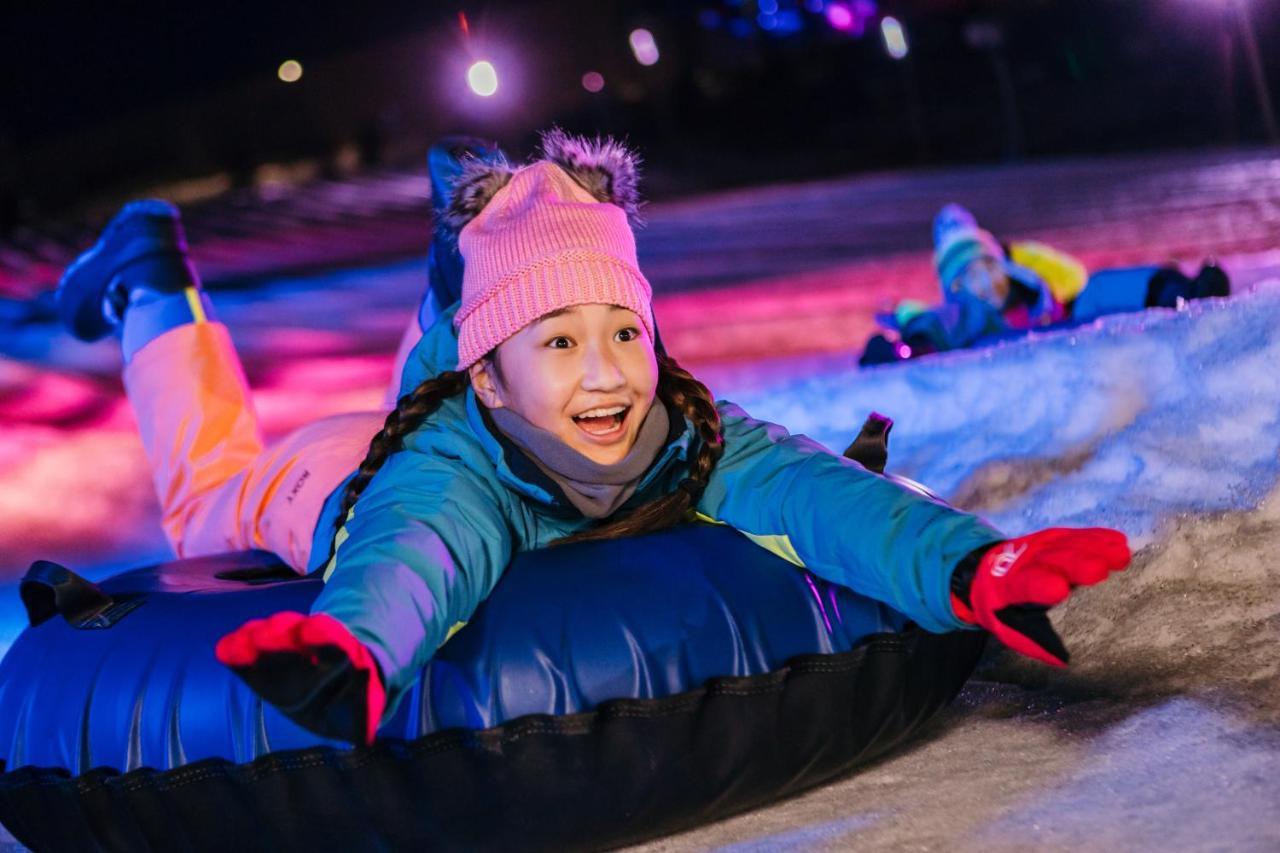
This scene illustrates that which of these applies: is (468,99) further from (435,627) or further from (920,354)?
(435,627)

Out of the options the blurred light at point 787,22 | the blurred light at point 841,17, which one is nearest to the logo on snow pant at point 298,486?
the blurred light at point 841,17

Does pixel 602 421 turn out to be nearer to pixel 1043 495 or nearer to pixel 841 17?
pixel 1043 495

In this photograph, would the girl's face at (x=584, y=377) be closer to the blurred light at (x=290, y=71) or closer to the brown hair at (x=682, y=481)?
the brown hair at (x=682, y=481)

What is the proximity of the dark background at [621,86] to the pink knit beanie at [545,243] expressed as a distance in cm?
552

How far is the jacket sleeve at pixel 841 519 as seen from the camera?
1239mm

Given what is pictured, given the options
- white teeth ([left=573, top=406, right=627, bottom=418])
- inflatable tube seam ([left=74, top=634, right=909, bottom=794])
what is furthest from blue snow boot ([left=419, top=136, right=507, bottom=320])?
inflatable tube seam ([left=74, top=634, right=909, bottom=794])

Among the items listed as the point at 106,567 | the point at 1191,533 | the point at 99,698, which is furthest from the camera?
the point at 106,567

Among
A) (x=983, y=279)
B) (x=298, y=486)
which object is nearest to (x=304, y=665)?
(x=298, y=486)

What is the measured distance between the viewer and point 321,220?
7.57m

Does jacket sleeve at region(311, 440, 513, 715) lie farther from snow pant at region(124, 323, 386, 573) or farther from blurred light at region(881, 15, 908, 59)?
blurred light at region(881, 15, 908, 59)

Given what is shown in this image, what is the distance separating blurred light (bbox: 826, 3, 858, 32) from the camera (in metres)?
10.0

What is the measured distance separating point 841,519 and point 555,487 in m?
0.33

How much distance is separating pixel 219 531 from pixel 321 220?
570 cm

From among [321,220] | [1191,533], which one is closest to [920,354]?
[1191,533]
